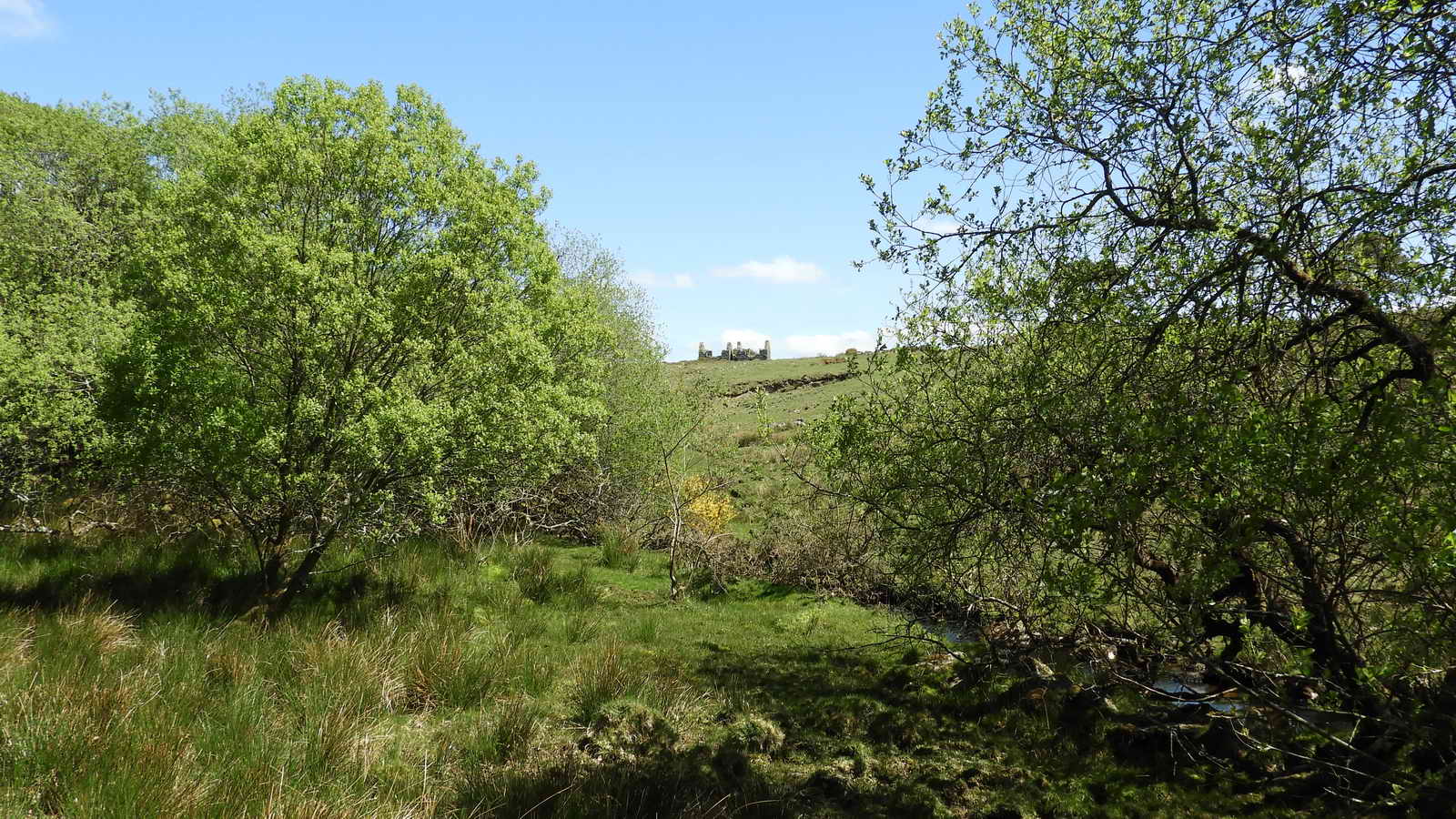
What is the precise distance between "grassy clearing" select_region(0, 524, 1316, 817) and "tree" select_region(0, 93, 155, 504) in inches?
87.7

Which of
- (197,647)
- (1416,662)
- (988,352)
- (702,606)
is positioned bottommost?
(702,606)

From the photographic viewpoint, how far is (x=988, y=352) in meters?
8.49

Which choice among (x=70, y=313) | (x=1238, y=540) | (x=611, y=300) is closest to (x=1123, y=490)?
(x=1238, y=540)

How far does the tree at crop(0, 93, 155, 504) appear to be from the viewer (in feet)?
41.1

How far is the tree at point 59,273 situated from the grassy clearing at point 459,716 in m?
2.23

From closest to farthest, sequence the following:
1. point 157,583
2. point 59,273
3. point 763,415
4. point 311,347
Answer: point 311,347 < point 157,583 < point 763,415 < point 59,273

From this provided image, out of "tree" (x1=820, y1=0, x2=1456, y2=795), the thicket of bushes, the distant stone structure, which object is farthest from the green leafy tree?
the distant stone structure

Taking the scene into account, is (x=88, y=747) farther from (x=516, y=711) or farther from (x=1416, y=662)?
(x=1416, y=662)

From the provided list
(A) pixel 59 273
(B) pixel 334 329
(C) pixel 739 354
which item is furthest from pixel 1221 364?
(C) pixel 739 354

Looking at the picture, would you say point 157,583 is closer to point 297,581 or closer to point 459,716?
point 297,581

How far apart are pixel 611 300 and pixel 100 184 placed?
56.1 feet

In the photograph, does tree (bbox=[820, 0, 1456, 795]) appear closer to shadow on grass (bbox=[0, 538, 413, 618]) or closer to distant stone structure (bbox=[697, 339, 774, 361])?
shadow on grass (bbox=[0, 538, 413, 618])

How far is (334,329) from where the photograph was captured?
1088 centimetres

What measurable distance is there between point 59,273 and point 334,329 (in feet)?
49.9
